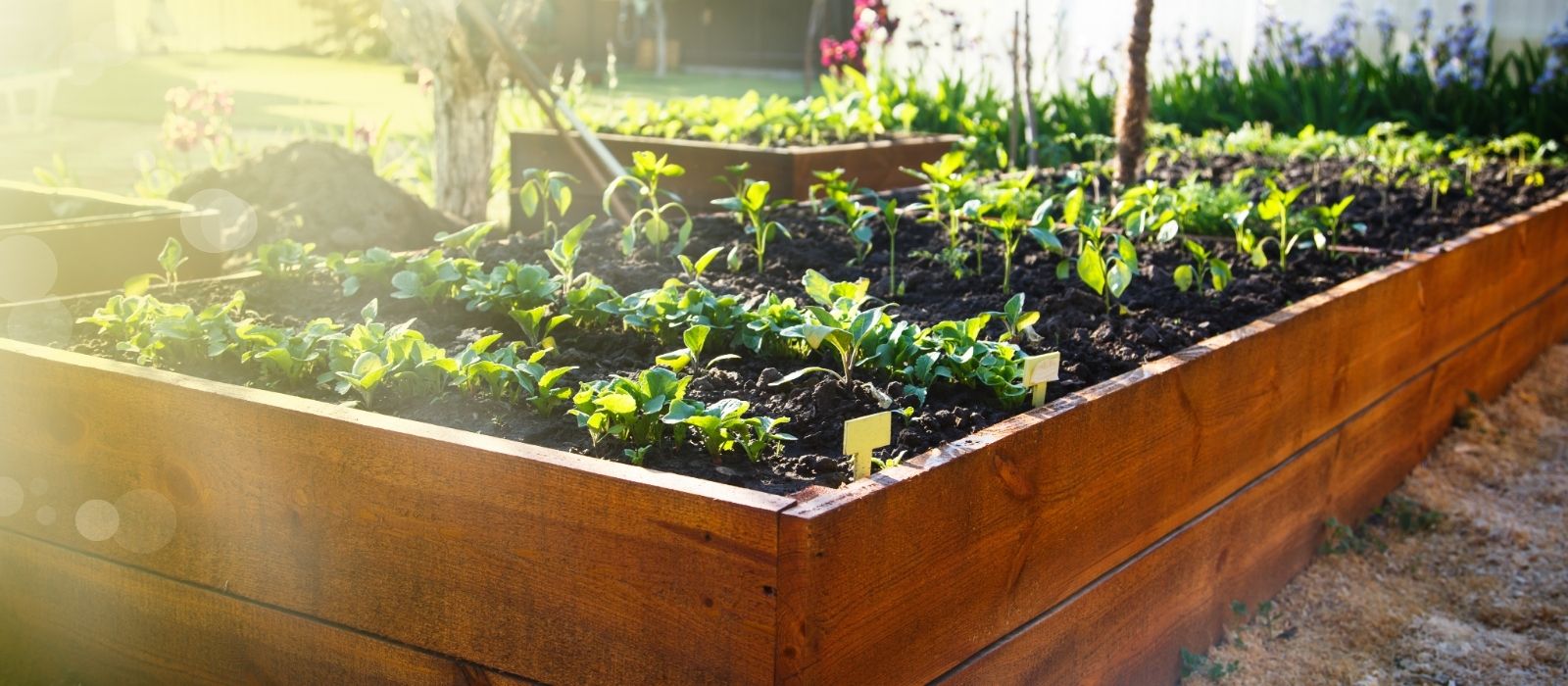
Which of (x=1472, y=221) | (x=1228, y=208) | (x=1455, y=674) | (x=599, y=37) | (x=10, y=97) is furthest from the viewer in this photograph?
(x=599, y=37)

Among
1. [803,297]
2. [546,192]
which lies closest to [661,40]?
[546,192]

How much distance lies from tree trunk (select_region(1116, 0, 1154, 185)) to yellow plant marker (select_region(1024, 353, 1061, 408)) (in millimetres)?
2660

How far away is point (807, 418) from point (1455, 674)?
143cm

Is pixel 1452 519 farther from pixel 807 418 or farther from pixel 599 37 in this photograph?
pixel 599 37

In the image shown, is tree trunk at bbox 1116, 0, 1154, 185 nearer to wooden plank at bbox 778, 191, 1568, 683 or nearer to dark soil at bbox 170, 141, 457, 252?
wooden plank at bbox 778, 191, 1568, 683

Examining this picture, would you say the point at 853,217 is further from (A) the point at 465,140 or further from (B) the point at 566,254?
(A) the point at 465,140

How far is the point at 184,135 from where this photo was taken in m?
5.21

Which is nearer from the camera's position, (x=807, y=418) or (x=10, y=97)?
(x=807, y=418)

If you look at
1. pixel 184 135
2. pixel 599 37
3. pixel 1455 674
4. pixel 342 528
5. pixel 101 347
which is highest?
pixel 599 37

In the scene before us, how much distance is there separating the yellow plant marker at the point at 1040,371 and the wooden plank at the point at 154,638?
829 millimetres

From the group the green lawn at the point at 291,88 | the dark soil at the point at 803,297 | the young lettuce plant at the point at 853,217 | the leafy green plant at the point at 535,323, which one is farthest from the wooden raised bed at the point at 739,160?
the leafy green plant at the point at 535,323

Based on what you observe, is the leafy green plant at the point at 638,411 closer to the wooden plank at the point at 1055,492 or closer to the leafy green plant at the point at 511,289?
the wooden plank at the point at 1055,492

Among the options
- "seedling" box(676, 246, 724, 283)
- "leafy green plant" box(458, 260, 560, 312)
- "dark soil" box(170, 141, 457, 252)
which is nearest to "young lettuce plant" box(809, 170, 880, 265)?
"seedling" box(676, 246, 724, 283)

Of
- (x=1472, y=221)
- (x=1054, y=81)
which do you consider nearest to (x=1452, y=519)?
(x=1472, y=221)
